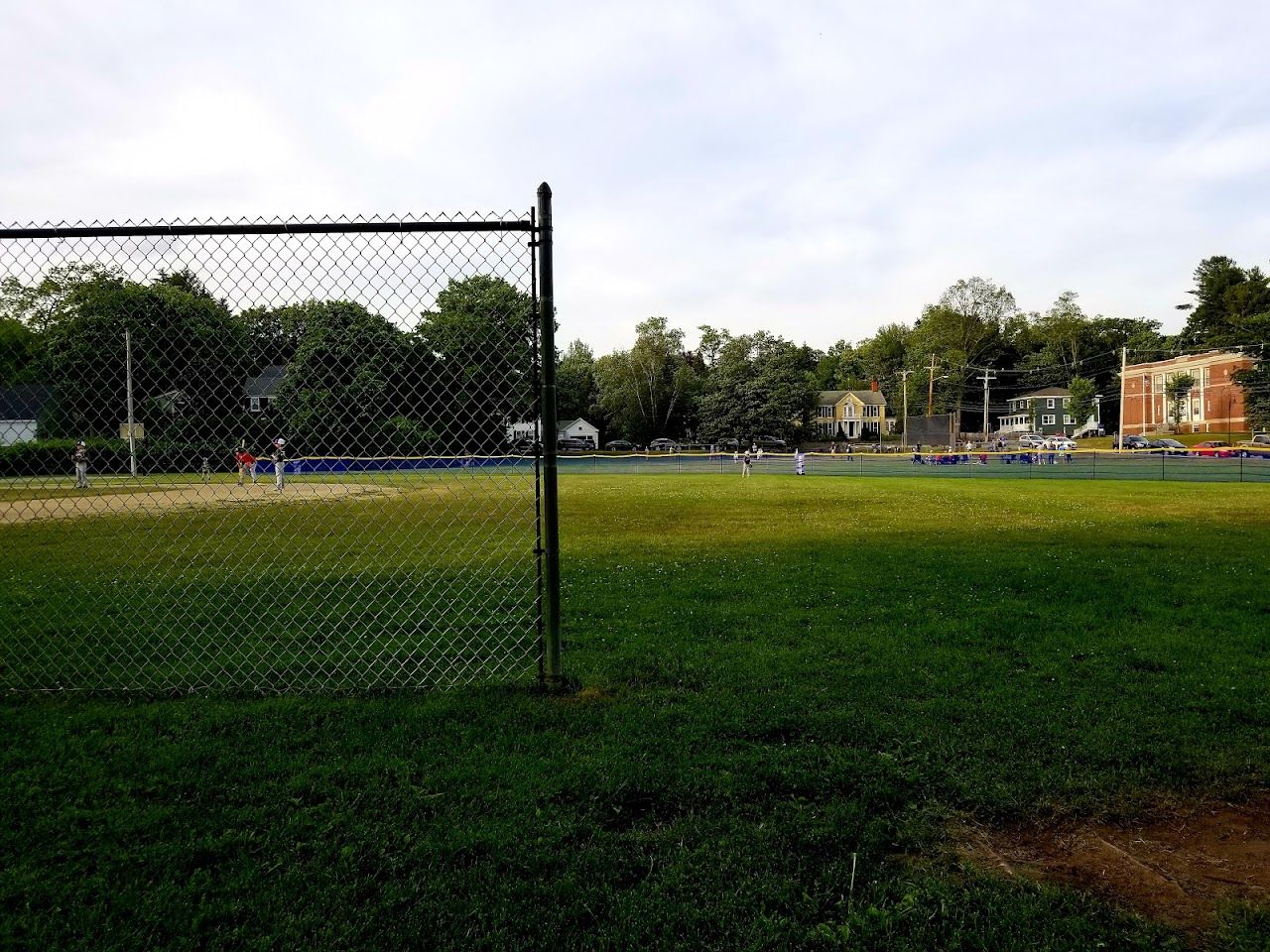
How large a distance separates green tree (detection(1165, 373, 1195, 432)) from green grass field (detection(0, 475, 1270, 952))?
70370mm

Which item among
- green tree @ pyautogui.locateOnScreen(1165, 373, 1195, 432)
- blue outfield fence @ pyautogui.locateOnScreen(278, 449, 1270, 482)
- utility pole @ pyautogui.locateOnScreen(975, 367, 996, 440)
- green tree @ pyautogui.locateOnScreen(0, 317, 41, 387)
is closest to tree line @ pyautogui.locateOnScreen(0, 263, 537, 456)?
green tree @ pyautogui.locateOnScreen(0, 317, 41, 387)

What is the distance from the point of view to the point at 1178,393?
6391 cm

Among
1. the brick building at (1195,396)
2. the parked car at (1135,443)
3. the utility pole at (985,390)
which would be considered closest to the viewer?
the parked car at (1135,443)

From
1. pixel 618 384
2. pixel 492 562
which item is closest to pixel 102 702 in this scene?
pixel 492 562

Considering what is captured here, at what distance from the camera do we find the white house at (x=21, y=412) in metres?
4.48

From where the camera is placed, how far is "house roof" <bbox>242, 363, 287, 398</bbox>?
4930mm

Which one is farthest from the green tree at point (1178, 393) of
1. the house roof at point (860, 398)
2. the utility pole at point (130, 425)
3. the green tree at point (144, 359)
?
the utility pole at point (130, 425)

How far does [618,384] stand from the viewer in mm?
67812

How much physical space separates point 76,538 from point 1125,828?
12557 millimetres

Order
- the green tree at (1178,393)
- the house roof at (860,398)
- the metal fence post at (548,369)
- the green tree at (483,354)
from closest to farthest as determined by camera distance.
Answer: the metal fence post at (548,369)
the green tree at (483,354)
the green tree at (1178,393)
the house roof at (860,398)

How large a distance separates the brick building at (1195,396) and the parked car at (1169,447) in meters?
2.81

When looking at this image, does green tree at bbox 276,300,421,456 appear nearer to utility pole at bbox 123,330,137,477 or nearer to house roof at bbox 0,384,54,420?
utility pole at bbox 123,330,137,477

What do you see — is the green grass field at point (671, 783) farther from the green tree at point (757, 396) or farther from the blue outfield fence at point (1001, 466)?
the green tree at point (757, 396)

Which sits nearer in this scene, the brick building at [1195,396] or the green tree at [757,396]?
the brick building at [1195,396]
